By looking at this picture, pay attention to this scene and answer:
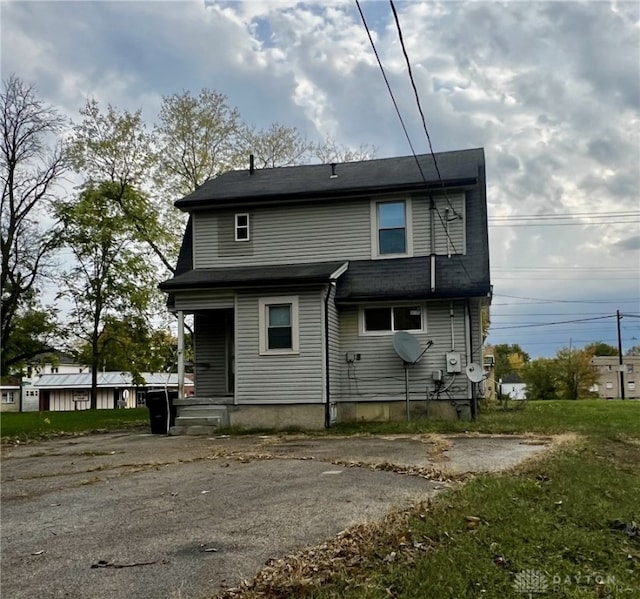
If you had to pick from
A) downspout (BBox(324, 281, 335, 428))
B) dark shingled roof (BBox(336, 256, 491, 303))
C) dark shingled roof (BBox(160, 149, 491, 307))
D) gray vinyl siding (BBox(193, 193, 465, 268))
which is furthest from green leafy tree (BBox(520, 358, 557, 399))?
downspout (BBox(324, 281, 335, 428))

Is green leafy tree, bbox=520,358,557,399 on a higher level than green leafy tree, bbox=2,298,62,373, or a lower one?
lower

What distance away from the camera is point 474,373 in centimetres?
1371

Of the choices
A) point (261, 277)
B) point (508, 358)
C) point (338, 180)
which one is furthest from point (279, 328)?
point (508, 358)

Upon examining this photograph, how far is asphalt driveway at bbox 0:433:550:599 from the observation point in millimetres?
3941

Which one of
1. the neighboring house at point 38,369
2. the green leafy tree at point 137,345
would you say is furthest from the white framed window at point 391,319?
the neighboring house at point 38,369

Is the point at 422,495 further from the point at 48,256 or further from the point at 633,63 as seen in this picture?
the point at 48,256

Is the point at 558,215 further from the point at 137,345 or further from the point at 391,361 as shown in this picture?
the point at 137,345

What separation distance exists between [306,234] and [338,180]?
Answer: 5.83ft

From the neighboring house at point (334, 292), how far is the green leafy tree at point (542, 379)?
3781cm

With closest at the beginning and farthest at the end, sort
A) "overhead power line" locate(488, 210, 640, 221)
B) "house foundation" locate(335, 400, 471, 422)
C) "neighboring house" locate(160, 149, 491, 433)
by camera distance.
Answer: "neighboring house" locate(160, 149, 491, 433), "house foundation" locate(335, 400, 471, 422), "overhead power line" locate(488, 210, 640, 221)

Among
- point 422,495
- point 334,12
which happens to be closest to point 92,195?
point 334,12

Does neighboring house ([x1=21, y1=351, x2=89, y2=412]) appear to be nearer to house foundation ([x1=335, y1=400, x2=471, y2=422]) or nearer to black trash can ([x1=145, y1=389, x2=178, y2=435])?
black trash can ([x1=145, y1=389, x2=178, y2=435])

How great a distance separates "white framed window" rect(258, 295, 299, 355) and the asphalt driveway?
3.08 meters

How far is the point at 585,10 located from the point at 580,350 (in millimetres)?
47394
